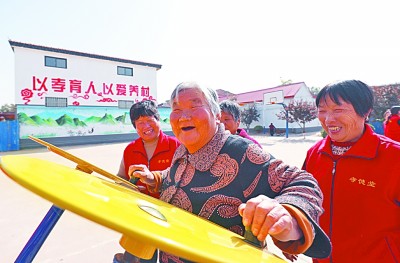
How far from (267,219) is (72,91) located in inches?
710

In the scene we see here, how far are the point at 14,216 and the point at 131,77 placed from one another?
1676cm

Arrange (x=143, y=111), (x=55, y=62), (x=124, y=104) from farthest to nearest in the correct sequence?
(x=124, y=104), (x=55, y=62), (x=143, y=111)

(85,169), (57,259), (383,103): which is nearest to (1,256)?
(57,259)

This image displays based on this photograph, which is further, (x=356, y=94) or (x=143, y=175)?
(x=356, y=94)

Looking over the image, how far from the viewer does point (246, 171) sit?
0.92 meters

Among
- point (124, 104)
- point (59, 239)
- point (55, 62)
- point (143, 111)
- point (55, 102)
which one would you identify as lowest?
point (59, 239)

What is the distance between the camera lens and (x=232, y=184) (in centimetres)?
94

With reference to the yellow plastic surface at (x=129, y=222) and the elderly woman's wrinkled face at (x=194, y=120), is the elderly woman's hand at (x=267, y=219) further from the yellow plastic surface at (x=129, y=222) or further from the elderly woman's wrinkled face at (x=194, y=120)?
the elderly woman's wrinkled face at (x=194, y=120)

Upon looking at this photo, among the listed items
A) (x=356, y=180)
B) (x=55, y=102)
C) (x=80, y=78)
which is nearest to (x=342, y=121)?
(x=356, y=180)

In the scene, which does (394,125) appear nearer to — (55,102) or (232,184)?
(232,184)

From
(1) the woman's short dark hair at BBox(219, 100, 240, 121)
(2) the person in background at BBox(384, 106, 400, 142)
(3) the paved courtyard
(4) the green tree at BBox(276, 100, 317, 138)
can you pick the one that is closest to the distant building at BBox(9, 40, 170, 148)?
(4) the green tree at BBox(276, 100, 317, 138)

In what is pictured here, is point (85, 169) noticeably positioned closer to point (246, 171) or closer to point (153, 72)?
point (246, 171)

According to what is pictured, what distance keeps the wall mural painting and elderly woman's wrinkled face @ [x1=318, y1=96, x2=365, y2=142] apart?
1619cm

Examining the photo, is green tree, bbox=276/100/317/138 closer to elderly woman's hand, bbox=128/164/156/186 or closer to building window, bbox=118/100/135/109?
building window, bbox=118/100/135/109
